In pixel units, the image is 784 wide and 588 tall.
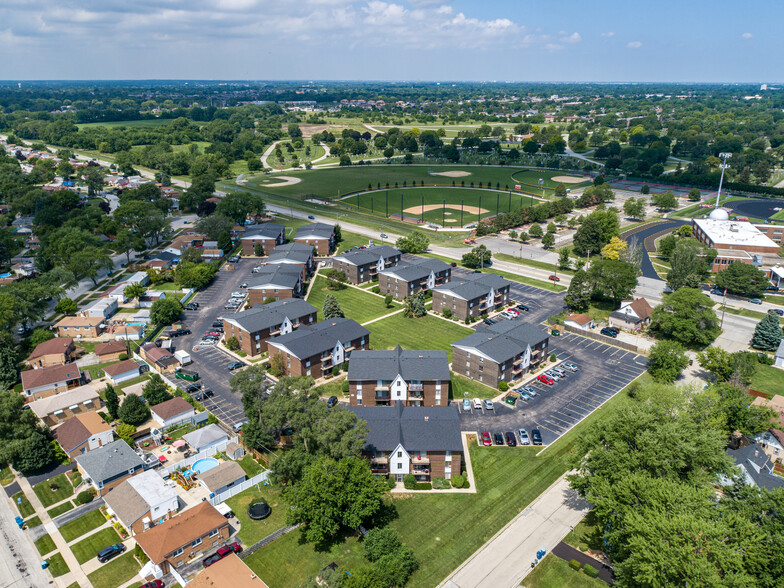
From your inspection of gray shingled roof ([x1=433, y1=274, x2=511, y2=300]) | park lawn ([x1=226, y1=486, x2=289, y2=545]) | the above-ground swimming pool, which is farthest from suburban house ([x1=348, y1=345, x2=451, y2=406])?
gray shingled roof ([x1=433, y1=274, x2=511, y2=300])

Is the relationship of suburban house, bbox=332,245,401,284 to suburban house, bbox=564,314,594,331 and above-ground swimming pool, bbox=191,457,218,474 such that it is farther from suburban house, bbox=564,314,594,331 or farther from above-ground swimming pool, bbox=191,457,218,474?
above-ground swimming pool, bbox=191,457,218,474

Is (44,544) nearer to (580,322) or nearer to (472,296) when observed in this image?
(472,296)

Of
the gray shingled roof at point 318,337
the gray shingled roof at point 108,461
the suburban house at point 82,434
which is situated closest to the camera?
the gray shingled roof at point 108,461

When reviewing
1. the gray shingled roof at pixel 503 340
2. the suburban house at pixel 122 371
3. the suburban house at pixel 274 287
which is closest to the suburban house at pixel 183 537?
the suburban house at pixel 122 371

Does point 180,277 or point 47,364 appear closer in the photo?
point 47,364

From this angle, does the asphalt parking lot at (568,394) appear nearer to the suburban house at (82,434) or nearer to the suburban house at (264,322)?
the suburban house at (264,322)

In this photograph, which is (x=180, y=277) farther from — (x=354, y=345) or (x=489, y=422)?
(x=489, y=422)

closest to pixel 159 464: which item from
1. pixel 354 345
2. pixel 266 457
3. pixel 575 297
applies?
pixel 266 457
